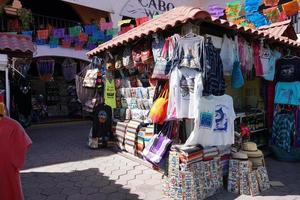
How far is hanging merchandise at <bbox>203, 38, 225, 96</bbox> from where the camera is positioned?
4387 millimetres

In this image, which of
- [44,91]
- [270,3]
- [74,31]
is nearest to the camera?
[270,3]

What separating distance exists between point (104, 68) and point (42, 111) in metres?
6.83

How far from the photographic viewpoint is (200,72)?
172 inches

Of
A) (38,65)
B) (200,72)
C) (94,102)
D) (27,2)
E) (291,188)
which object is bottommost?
(291,188)

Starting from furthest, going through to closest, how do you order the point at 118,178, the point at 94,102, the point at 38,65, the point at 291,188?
the point at 38,65
the point at 94,102
the point at 118,178
the point at 291,188

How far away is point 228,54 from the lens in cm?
523

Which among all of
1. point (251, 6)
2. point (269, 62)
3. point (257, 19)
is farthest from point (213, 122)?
point (251, 6)

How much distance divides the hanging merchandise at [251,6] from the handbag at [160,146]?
22.3 ft

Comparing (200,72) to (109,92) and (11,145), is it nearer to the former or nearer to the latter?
(11,145)

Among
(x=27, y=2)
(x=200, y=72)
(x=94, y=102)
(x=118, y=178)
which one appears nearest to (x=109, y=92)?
(x=94, y=102)

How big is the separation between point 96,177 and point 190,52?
280cm

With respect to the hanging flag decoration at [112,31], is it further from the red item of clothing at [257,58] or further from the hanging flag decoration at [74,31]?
the red item of clothing at [257,58]

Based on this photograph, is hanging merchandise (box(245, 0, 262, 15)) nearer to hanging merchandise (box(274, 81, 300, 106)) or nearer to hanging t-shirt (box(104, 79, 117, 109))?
hanging merchandise (box(274, 81, 300, 106))

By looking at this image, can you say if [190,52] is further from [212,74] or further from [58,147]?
[58,147]
